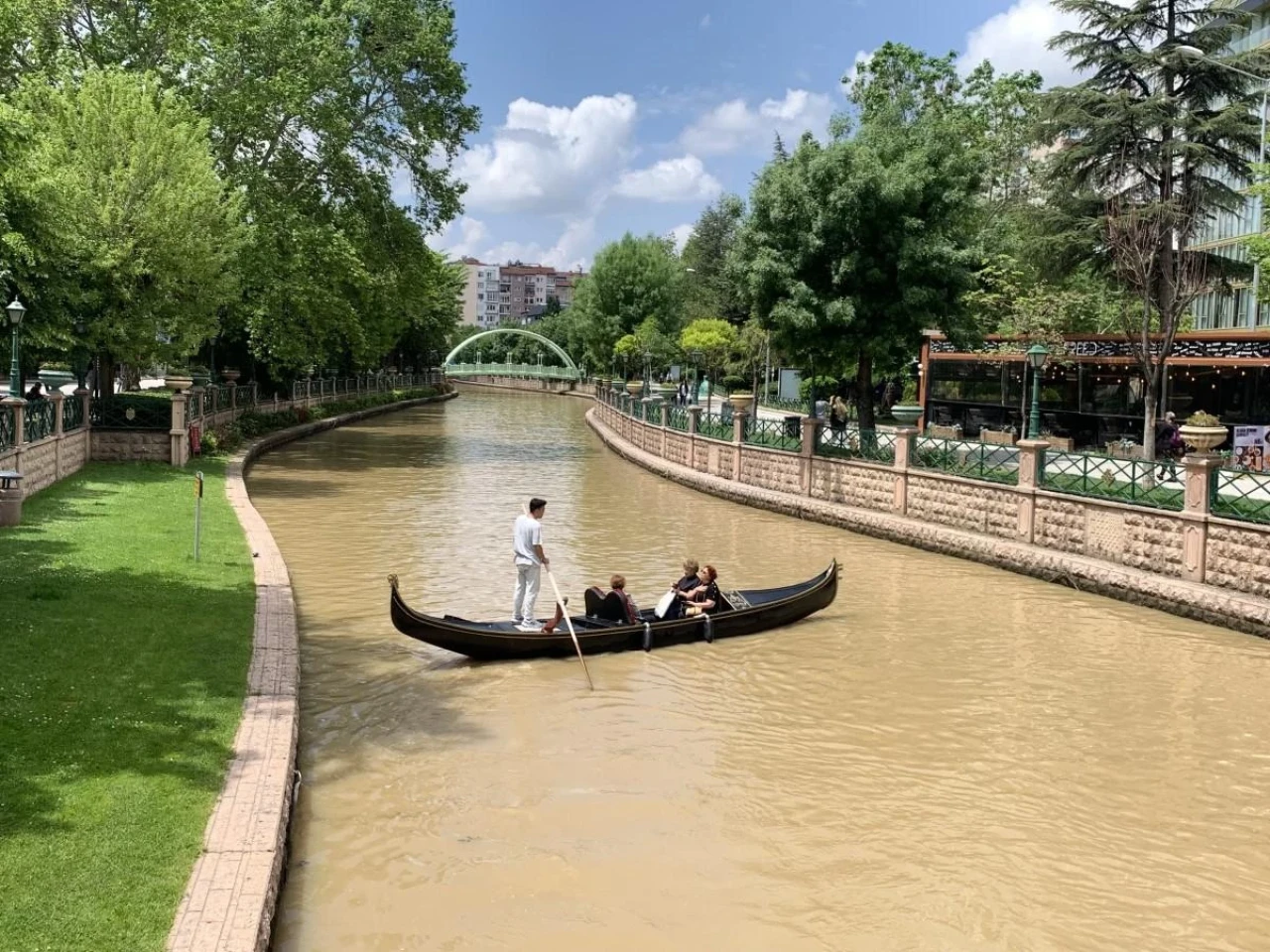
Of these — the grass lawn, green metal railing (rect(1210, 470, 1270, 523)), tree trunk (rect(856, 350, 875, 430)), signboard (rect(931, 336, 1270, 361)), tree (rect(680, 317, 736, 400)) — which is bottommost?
the grass lawn

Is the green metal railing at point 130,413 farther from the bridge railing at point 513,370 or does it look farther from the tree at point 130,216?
the bridge railing at point 513,370

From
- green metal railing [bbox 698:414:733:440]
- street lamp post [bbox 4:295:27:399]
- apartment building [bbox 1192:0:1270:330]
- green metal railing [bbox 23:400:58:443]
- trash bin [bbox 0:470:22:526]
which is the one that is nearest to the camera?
trash bin [bbox 0:470:22:526]

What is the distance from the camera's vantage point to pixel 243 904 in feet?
18.8

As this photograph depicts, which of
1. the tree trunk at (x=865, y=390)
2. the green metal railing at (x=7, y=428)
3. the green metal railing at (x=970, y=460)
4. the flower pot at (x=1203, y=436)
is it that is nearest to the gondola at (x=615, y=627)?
the flower pot at (x=1203, y=436)

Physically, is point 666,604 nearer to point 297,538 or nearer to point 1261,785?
point 1261,785

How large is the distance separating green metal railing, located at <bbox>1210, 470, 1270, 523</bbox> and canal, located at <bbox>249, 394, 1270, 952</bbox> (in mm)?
1697

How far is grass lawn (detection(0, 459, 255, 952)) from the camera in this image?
5.56m

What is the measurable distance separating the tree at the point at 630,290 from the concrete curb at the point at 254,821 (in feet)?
222

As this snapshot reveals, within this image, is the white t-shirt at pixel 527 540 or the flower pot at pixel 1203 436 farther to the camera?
the flower pot at pixel 1203 436

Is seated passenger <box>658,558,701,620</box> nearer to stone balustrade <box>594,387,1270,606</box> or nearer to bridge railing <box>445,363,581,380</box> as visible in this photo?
stone balustrade <box>594,387,1270,606</box>

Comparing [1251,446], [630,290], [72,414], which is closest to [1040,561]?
[1251,446]

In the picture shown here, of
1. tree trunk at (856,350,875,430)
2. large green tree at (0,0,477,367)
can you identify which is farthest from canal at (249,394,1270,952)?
large green tree at (0,0,477,367)

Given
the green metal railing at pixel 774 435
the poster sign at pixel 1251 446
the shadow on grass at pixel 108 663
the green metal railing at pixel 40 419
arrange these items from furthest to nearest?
the green metal railing at pixel 774 435 < the poster sign at pixel 1251 446 < the green metal railing at pixel 40 419 < the shadow on grass at pixel 108 663

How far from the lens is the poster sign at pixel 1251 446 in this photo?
2475 centimetres
